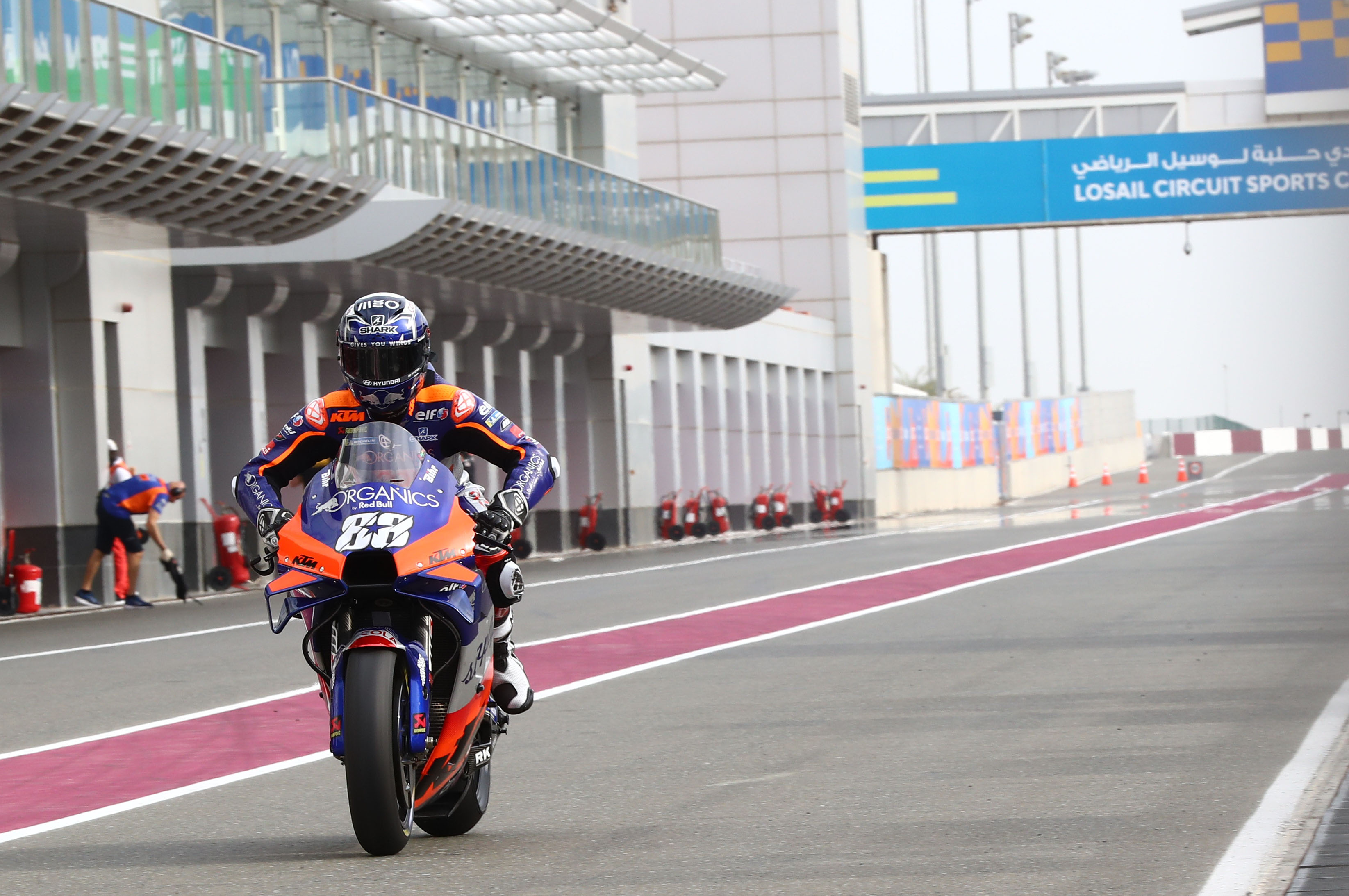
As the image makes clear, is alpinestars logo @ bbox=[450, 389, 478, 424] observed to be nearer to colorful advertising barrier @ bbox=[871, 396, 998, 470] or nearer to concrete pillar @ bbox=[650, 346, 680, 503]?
concrete pillar @ bbox=[650, 346, 680, 503]

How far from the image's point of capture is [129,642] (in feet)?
53.9

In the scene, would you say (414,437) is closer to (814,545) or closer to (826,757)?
(826,757)

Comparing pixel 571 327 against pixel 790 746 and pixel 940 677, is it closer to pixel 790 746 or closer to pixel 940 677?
pixel 940 677

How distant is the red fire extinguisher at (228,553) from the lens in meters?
24.9

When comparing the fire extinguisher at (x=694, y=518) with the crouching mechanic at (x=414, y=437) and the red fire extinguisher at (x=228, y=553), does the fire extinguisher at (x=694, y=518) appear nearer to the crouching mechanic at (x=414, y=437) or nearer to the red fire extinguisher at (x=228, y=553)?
the red fire extinguisher at (x=228, y=553)

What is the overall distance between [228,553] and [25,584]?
4039 millimetres

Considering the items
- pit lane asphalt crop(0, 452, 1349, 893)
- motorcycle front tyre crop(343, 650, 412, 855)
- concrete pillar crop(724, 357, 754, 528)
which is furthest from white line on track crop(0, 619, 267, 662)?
concrete pillar crop(724, 357, 754, 528)

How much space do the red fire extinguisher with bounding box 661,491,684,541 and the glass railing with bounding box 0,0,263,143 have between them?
65.7 ft

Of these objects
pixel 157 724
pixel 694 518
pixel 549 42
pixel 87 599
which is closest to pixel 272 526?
pixel 157 724

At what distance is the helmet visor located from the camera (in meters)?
6.49

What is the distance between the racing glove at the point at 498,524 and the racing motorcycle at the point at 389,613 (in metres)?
0.05

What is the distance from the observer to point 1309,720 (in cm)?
931

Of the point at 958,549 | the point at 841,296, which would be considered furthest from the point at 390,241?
the point at 841,296

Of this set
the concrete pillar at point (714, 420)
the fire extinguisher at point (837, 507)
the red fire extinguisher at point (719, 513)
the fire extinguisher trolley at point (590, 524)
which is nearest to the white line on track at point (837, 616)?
the fire extinguisher trolley at point (590, 524)
